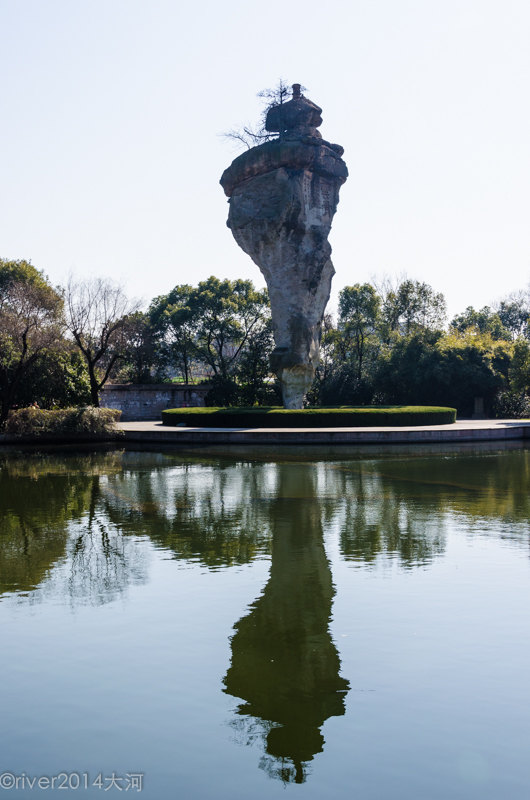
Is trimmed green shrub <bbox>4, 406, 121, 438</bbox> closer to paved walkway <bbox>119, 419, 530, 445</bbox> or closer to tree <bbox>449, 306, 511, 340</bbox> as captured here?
paved walkway <bbox>119, 419, 530, 445</bbox>

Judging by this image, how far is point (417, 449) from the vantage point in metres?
21.6

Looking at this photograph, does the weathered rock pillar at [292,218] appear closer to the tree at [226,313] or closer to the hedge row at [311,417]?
the hedge row at [311,417]

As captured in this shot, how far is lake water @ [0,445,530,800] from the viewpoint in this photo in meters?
3.91

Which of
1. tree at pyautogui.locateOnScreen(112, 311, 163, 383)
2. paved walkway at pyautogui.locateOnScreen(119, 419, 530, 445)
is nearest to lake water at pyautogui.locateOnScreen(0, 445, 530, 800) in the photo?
paved walkway at pyautogui.locateOnScreen(119, 419, 530, 445)

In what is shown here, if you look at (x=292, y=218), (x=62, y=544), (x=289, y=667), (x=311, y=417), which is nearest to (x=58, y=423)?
(x=311, y=417)

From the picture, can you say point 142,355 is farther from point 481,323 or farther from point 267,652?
point 267,652

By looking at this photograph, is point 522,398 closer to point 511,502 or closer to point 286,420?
point 286,420

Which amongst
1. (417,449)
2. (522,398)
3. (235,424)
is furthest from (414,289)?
(417,449)

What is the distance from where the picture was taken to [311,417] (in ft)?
84.0

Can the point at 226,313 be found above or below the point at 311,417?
above

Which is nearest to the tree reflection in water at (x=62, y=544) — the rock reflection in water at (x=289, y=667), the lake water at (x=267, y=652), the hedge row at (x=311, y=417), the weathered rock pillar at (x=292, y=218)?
the lake water at (x=267, y=652)

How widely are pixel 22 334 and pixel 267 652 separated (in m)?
23.2

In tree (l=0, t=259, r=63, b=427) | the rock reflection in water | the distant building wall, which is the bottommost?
the rock reflection in water

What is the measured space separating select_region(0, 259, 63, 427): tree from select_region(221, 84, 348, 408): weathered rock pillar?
7.89 m
